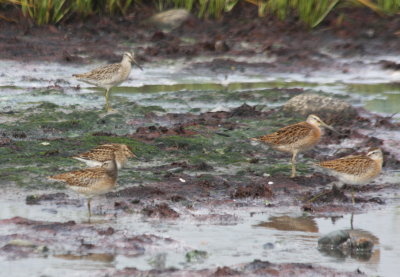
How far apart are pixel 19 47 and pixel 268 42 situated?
20.7 feet

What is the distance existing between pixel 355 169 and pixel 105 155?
331 cm

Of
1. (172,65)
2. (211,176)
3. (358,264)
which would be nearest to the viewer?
(358,264)

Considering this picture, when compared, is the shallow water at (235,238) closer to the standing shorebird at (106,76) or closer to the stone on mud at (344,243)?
the stone on mud at (344,243)

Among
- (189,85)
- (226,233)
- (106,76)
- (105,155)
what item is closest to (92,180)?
(226,233)

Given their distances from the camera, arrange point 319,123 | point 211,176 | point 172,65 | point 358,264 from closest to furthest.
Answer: point 358,264, point 211,176, point 319,123, point 172,65

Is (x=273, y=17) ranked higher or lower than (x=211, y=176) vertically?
higher

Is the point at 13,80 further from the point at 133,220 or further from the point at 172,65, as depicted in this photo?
the point at 133,220

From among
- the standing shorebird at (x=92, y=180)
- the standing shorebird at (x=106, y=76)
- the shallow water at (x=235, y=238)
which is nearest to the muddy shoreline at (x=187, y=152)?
the shallow water at (x=235, y=238)

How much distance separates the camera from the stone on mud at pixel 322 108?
16.6 meters

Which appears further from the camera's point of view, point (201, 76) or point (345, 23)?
point (345, 23)

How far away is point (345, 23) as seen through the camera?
81.3ft

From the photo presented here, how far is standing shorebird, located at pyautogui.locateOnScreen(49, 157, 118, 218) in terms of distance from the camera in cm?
1067

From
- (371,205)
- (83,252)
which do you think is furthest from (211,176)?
(83,252)

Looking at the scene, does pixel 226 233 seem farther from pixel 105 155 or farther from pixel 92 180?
pixel 105 155
